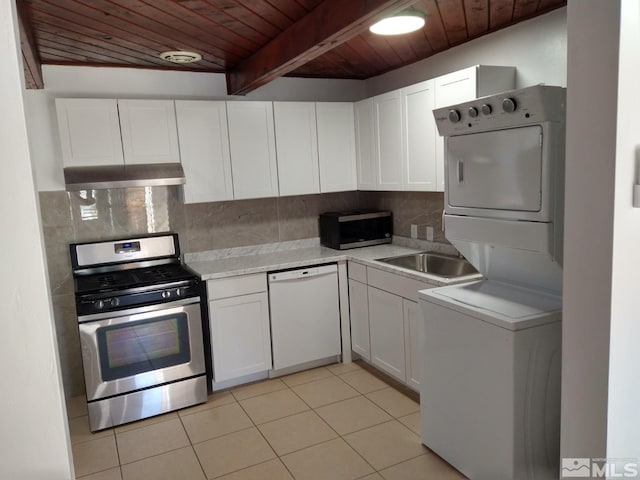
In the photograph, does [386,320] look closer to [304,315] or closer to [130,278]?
[304,315]

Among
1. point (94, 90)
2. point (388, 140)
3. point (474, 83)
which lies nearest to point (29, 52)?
point (94, 90)

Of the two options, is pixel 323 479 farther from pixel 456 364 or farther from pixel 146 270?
pixel 146 270

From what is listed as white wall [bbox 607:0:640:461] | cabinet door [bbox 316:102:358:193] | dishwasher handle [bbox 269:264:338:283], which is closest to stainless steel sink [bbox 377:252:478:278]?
dishwasher handle [bbox 269:264:338:283]

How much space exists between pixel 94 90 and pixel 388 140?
7.05ft

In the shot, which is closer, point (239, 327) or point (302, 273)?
point (239, 327)

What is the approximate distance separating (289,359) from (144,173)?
1717 mm

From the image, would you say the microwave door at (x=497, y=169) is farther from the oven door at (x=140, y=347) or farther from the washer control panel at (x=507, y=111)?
the oven door at (x=140, y=347)

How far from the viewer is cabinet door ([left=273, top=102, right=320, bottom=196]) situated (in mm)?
3678

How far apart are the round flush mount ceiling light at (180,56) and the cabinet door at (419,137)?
1450 millimetres

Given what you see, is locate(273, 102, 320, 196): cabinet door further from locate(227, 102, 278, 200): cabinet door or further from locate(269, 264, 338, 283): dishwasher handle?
locate(269, 264, 338, 283): dishwasher handle

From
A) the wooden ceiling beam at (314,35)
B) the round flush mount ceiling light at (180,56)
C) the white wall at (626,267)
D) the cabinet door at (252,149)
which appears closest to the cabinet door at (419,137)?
the wooden ceiling beam at (314,35)

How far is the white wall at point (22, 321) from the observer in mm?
1014

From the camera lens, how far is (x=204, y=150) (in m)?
3.43

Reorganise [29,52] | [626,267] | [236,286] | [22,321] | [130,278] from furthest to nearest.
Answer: [236,286], [130,278], [29,52], [626,267], [22,321]
